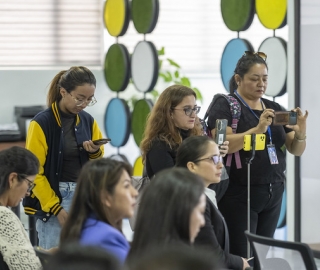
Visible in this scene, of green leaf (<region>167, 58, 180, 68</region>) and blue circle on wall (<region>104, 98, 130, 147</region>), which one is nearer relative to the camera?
blue circle on wall (<region>104, 98, 130, 147</region>)

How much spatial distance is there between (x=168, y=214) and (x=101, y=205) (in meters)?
0.33

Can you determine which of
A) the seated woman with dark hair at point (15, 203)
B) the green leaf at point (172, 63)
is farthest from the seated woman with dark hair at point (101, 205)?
the green leaf at point (172, 63)

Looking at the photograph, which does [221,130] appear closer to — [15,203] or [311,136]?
[15,203]

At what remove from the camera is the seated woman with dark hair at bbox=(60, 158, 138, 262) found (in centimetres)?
229

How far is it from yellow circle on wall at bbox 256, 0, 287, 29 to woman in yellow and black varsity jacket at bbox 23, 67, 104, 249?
185cm

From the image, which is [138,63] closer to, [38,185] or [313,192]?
[313,192]

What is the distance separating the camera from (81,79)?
372 centimetres

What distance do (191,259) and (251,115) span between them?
3.01m

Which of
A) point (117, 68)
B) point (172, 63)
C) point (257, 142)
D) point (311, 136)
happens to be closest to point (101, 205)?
point (257, 142)

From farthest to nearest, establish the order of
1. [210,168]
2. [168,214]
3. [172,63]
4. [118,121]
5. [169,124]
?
[172,63] → [118,121] → [169,124] → [210,168] → [168,214]

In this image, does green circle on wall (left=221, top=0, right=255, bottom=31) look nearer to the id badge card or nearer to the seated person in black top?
the id badge card

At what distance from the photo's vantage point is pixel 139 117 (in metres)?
6.52

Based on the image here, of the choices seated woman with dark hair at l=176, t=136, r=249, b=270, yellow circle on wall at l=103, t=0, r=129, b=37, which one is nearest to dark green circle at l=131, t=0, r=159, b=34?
yellow circle on wall at l=103, t=0, r=129, b=37

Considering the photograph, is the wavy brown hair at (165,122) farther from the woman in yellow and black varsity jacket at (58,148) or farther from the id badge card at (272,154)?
the id badge card at (272,154)
